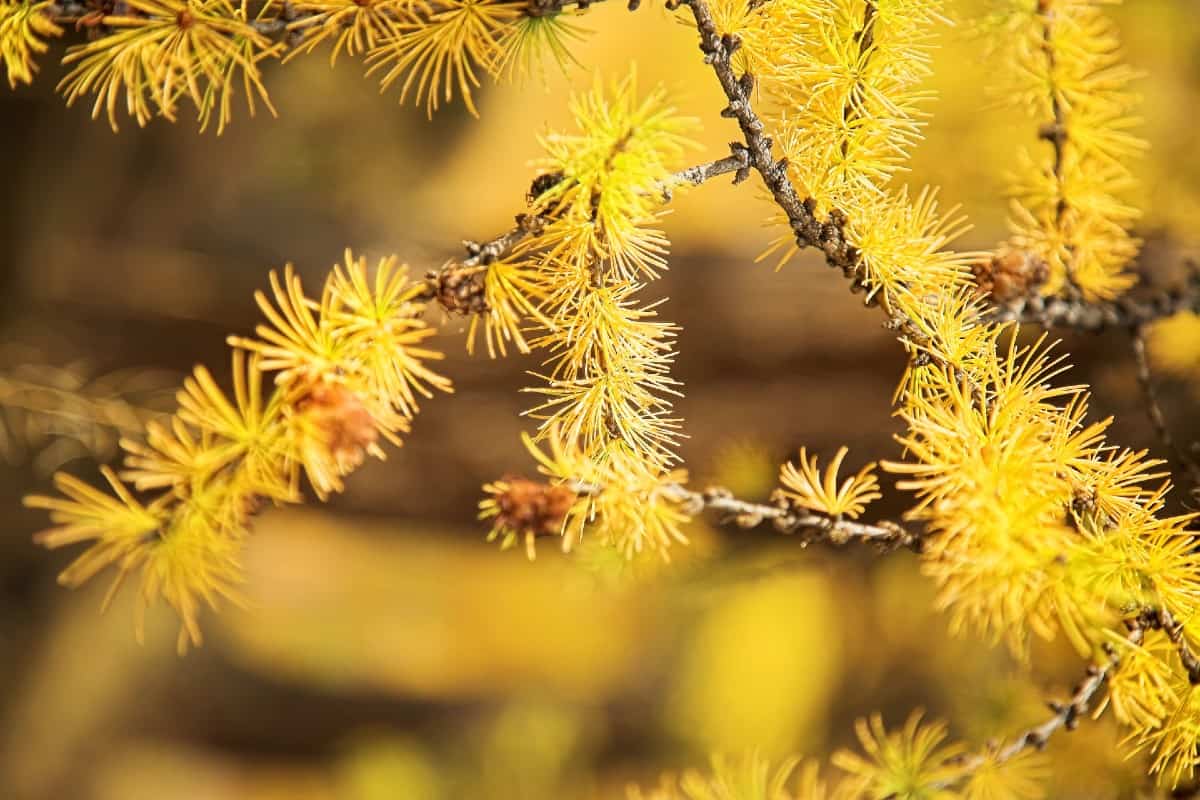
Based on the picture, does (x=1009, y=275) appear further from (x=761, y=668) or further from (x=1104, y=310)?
(x=761, y=668)

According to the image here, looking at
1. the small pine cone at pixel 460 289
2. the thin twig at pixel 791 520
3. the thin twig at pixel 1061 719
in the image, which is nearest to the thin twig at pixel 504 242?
the small pine cone at pixel 460 289

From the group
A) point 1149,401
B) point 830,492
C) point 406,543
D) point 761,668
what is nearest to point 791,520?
point 830,492

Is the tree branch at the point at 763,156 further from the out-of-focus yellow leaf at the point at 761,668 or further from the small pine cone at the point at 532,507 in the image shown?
the out-of-focus yellow leaf at the point at 761,668

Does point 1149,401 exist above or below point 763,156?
below

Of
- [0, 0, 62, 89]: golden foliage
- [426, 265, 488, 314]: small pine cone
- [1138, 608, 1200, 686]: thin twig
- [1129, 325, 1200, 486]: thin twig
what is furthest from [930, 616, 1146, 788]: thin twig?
[0, 0, 62, 89]: golden foliage

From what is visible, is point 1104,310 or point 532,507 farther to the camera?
point 1104,310

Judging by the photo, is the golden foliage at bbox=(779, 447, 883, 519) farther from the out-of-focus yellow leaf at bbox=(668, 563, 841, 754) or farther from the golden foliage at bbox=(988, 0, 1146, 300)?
the out-of-focus yellow leaf at bbox=(668, 563, 841, 754)
